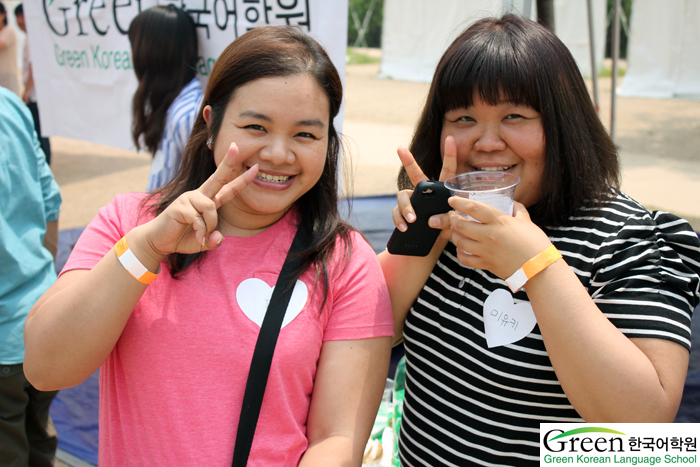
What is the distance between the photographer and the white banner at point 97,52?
338cm

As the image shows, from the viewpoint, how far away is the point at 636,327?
1.15 m

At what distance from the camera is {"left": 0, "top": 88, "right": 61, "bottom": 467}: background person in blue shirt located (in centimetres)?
200

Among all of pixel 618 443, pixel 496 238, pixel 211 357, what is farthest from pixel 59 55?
pixel 618 443

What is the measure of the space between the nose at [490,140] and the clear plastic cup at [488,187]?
0.06 meters

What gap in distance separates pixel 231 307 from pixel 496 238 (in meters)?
0.63

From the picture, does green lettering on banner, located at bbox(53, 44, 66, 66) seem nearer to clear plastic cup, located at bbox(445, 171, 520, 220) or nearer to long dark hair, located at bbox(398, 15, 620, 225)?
long dark hair, located at bbox(398, 15, 620, 225)

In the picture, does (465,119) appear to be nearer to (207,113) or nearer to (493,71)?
(493,71)

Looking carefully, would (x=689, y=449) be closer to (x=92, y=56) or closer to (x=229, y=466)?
(x=229, y=466)

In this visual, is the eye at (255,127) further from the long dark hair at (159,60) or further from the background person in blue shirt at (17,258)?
the long dark hair at (159,60)

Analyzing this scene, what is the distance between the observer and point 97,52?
4.55 metres

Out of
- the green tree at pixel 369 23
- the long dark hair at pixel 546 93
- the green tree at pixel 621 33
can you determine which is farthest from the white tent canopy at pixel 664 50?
the long dark hair at pixel 546 93

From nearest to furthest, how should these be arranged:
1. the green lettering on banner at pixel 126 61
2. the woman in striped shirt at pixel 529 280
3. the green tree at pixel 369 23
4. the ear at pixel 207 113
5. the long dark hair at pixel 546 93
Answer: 1. the woman in striped shirt at pixel 529 280
2. the long dark hair at pixel 546 93
3. the ear at pixel 207 113
4. the green lettering on banner at pixel 126 61
5. the green tree at pixel 369 23

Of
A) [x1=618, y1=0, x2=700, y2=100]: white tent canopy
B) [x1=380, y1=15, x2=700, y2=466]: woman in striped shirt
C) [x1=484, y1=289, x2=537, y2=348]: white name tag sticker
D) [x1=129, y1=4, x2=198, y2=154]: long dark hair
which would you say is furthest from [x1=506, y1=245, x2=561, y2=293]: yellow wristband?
[x1=618, y1=0, x2=700, y2=100]: white tent canopy

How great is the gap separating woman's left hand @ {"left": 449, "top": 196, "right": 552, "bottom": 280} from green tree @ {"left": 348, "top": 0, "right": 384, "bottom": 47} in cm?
2588
